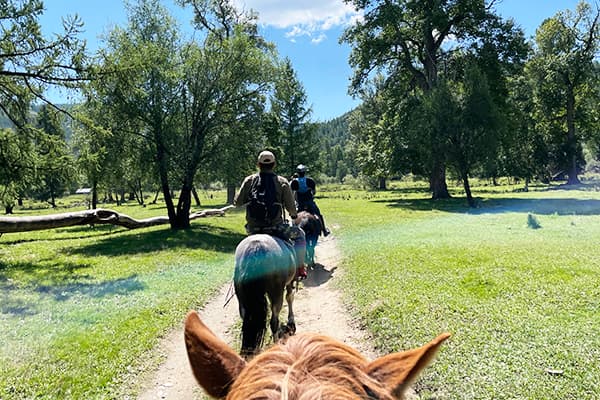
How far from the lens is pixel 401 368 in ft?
4.51

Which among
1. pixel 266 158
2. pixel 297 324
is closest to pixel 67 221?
pixel 297 324

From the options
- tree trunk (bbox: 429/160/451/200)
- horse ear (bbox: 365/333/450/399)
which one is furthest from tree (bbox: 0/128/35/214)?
tree trunk (bbox: 429/160/451/200)

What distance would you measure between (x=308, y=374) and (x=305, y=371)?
17 millimetres

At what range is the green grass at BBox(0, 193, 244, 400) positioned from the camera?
520cm

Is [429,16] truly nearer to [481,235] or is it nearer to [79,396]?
[481,235]

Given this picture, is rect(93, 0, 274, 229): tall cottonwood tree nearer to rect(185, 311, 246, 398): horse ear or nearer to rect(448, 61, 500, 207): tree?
rect(448, 61, 500, 207): tree

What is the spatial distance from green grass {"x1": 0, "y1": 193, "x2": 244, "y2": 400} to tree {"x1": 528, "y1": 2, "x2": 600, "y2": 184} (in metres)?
42.7

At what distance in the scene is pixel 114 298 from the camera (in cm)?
880

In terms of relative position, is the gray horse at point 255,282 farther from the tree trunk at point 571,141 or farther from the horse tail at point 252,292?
the tree trunk at point 571,141

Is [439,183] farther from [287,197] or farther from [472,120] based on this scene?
[287,197]

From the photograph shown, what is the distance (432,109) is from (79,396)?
86.1ft

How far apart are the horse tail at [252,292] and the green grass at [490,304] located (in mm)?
2221

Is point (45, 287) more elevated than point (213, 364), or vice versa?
point (213, 364)

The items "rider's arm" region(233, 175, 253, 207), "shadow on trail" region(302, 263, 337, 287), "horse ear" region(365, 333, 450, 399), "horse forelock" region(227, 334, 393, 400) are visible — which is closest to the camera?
"horse forelock" region(227, 334, 393, 400)
